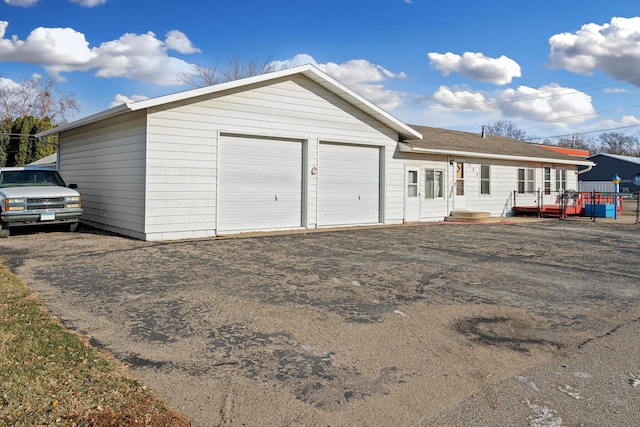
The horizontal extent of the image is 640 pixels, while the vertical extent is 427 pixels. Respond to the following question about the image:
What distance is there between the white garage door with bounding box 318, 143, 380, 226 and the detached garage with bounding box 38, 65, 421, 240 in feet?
0.11

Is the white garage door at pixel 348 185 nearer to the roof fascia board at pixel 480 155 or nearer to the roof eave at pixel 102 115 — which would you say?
the roof fascia board at pixel 480 155

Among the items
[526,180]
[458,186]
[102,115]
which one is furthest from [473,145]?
[102,115]

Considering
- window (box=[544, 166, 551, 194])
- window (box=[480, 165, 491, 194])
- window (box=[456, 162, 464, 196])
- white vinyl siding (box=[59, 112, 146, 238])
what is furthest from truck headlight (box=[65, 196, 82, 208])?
window (box=[544, 166, 551, 194])

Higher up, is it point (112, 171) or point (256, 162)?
point (256, 162)

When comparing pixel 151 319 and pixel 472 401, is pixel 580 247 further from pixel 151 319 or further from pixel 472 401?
pixel 151 319

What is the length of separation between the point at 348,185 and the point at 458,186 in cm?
618

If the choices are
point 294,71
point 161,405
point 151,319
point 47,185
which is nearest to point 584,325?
point 161,405

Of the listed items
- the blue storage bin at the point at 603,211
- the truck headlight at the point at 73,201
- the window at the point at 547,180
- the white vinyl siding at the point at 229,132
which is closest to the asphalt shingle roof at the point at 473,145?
the window at the point at 547,180

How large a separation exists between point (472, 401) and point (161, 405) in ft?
6.86

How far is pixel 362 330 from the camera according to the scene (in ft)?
15.3

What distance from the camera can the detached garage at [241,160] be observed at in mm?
11258

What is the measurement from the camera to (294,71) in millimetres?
13289

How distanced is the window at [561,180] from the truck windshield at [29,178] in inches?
863

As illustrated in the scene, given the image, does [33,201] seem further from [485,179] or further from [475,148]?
[485,179]
